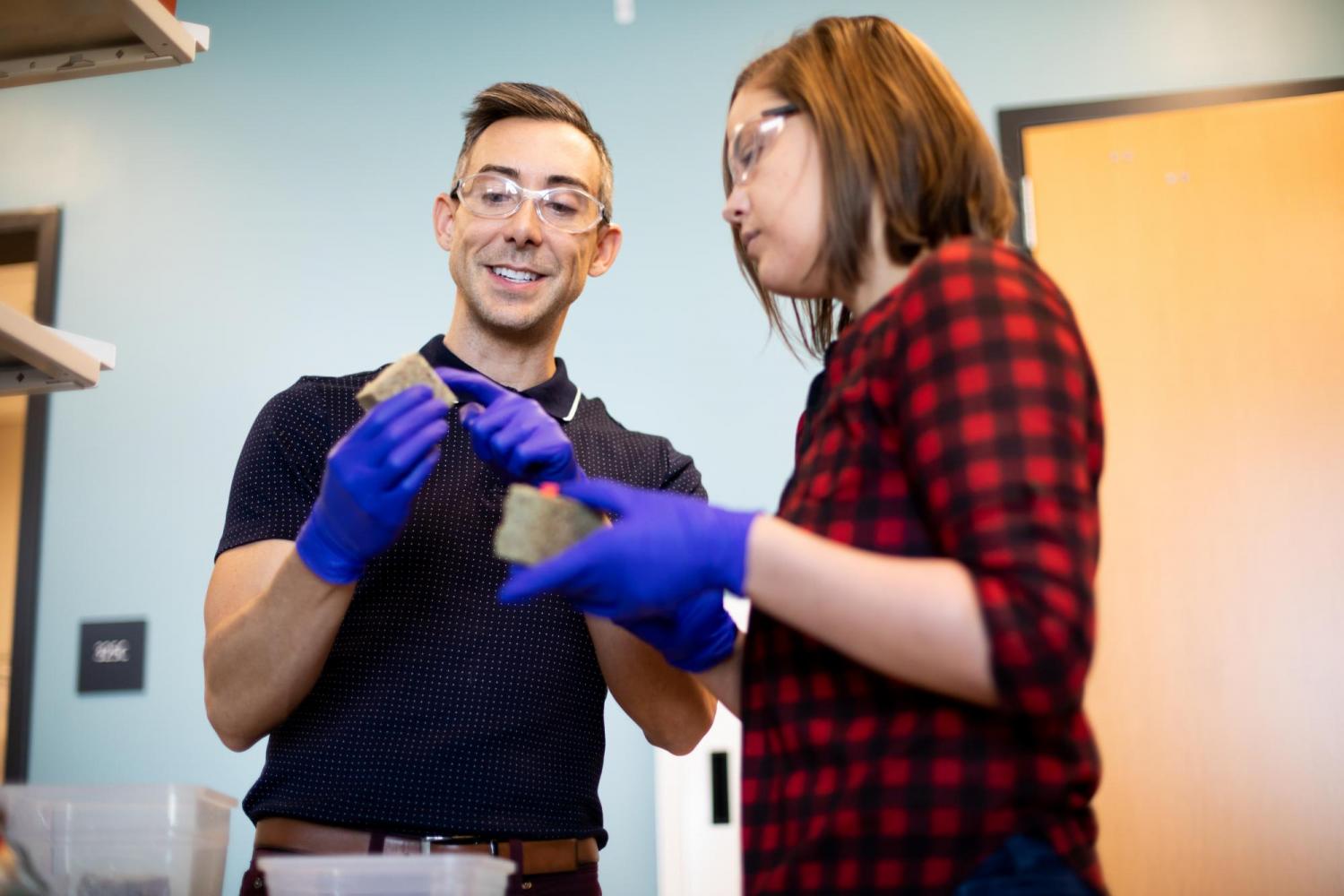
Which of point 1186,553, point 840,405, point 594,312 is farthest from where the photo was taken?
point 594,312

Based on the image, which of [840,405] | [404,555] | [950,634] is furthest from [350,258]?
[950,634]

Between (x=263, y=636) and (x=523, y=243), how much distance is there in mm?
635

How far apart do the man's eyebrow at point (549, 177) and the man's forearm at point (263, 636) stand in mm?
598

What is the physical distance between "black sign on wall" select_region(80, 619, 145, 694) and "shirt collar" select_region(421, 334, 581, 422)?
1327mm

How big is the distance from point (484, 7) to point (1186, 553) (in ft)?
6.50

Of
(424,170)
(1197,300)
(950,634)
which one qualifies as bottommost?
(950,634)

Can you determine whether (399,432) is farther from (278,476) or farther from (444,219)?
(444,219)

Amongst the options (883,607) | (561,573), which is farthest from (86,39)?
(883,607)

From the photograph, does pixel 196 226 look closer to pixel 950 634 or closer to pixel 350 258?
pixel 350 258

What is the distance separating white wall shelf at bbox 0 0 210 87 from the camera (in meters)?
1.29

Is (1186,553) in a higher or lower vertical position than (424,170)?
lower

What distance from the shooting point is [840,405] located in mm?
969

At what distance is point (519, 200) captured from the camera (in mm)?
1731

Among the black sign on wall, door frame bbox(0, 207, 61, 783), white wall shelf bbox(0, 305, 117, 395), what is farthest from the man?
door frame bbox(0, 207, 61, 783)
